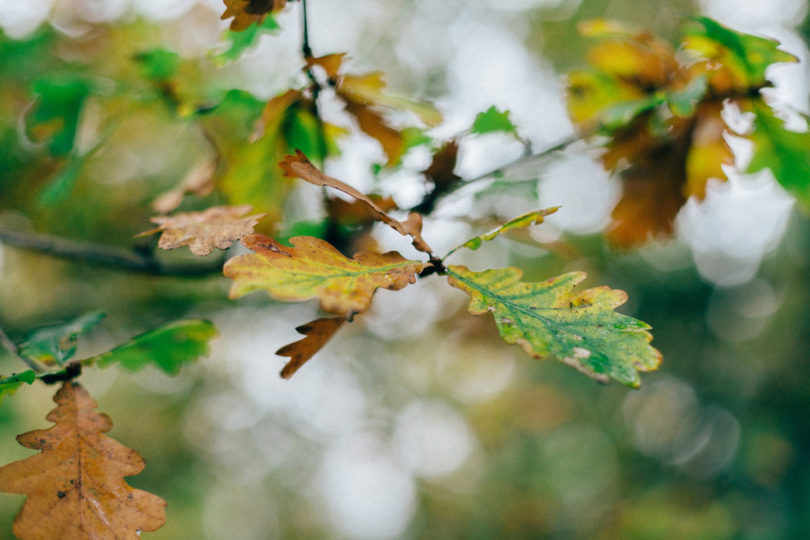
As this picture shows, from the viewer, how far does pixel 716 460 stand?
5062mm

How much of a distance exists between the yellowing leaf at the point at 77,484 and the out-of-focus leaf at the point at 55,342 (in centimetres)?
8

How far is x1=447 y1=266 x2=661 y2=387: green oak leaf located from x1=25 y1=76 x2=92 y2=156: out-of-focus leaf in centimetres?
90

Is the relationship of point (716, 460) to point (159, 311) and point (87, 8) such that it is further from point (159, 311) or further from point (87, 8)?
point (87, 8)

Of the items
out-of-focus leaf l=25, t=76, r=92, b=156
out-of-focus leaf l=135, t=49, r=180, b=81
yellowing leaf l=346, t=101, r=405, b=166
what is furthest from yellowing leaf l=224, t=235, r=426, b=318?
out-of-focus leaf l=25, t=76, r=92, b=156

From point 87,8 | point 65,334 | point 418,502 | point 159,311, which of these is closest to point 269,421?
point 418,502

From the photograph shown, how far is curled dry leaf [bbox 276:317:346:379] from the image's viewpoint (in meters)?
0.57

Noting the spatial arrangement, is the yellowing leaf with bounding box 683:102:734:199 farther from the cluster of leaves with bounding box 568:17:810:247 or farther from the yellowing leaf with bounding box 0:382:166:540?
the yellowing leaf with bounding box 0:382:166:540

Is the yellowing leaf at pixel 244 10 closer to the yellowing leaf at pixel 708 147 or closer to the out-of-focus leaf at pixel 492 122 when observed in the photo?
the out-of-focus leaf at pixel 492 122

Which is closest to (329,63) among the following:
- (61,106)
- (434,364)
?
(61,106)

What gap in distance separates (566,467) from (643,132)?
5608 millimetres

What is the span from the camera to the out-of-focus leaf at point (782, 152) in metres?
0.92

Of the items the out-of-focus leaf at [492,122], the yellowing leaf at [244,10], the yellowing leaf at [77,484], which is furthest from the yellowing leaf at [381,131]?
the yellowing leaf at [77,484]

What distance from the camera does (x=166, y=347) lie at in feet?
2.84

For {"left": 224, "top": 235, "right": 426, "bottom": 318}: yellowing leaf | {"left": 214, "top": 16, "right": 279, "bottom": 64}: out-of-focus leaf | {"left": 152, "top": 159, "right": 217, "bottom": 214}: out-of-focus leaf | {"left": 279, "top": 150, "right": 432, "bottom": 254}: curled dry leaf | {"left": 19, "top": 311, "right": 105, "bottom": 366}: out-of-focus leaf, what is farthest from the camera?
{"left": 152, "top": 159, "right": 217, "bottom": 214}: out-of-focus leaf
